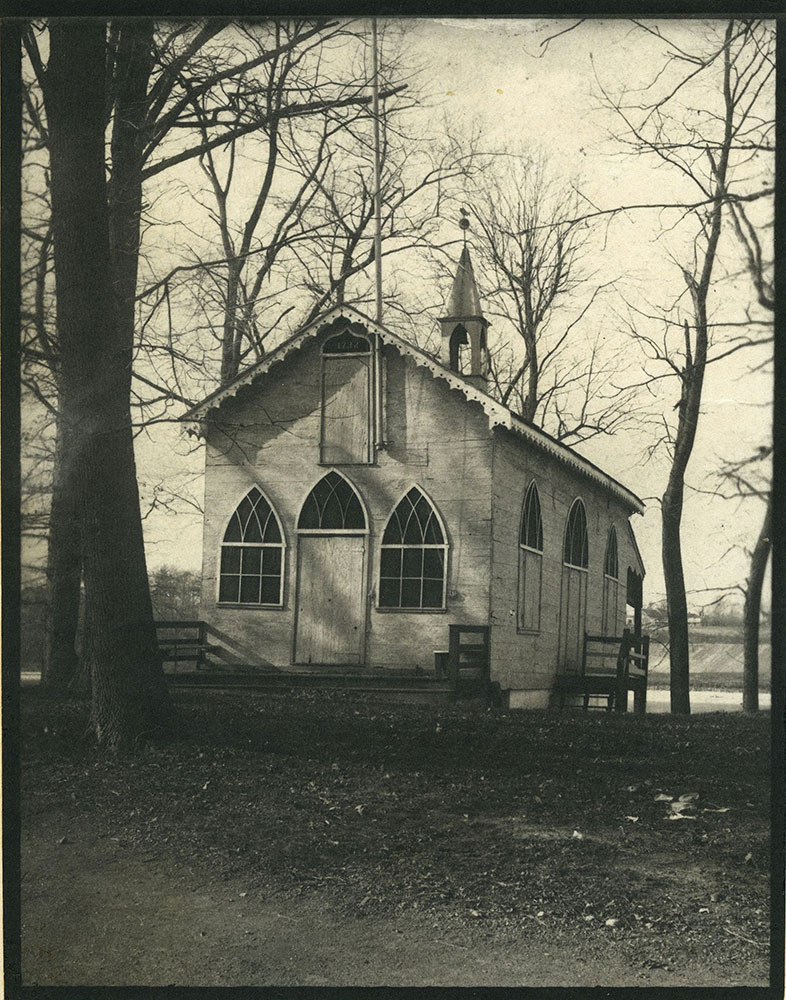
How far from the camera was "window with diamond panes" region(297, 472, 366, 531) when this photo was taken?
4.75 m

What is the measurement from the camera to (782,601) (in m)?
4.77

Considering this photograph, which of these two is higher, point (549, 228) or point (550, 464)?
point (549, 228)

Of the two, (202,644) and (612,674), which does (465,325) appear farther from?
Result: (202,644)

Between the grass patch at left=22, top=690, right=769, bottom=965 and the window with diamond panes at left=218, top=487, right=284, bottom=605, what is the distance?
22.2 inches

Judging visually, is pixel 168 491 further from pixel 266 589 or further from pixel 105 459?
pixel 266 589

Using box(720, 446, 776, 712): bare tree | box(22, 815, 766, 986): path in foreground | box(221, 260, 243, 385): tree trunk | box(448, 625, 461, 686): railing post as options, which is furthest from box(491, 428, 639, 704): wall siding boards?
box(221, 260, 243, 385): tree trunk

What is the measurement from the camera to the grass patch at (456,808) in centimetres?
425

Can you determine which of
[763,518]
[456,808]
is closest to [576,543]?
[763,518]

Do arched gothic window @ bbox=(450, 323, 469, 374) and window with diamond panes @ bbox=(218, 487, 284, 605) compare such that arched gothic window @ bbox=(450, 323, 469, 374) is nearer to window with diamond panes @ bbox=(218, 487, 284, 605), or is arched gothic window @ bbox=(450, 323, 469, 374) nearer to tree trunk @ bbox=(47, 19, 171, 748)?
window with diamond panes @ bbox=(218, 487, 284, 605)

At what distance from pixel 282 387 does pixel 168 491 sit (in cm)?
83

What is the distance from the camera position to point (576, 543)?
16.4 ft

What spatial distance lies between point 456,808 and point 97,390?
2923 millimetres

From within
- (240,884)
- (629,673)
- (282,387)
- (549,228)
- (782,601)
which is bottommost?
(240,884)

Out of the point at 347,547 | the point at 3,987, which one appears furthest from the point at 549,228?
the point at 3,987
